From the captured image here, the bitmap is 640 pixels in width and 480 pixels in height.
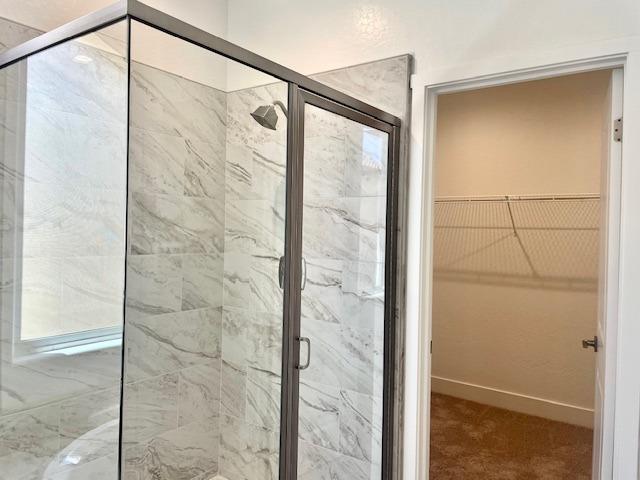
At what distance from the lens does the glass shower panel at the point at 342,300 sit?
188 cm

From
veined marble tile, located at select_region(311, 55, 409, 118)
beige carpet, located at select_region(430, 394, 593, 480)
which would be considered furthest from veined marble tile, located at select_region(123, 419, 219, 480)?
veined marble tile, located at select_region(311, 55, 409, 118)

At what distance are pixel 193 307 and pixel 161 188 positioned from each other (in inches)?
19.6

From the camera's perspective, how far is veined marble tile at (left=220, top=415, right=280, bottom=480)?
1.88 meters

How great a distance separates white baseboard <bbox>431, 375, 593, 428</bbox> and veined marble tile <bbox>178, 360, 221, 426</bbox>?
106 inches

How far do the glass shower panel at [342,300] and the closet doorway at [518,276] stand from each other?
1.15 meters

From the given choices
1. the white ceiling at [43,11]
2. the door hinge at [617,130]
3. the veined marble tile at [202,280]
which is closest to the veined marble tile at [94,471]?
the veined marble tile at [202,280]

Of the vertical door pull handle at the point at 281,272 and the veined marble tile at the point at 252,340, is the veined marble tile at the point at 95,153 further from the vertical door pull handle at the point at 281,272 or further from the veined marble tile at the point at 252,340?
the veined marble tile at the point at 252,340

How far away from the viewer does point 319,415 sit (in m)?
2.00

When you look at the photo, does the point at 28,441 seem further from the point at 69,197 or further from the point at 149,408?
the point at 69,197

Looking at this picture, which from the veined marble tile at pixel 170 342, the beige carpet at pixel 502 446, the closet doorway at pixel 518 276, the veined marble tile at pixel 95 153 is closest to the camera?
the veined marble tile at pixel 95 153

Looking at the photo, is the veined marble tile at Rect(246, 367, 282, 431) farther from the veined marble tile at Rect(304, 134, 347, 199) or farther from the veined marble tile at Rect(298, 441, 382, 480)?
the veined marble tile at Rect(304, 134, 347, 199)

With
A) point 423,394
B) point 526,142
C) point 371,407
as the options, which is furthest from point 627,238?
point 526,142

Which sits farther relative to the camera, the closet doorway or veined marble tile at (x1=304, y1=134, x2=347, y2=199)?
the closet doorway

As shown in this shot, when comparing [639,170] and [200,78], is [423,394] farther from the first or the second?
[200,78]
